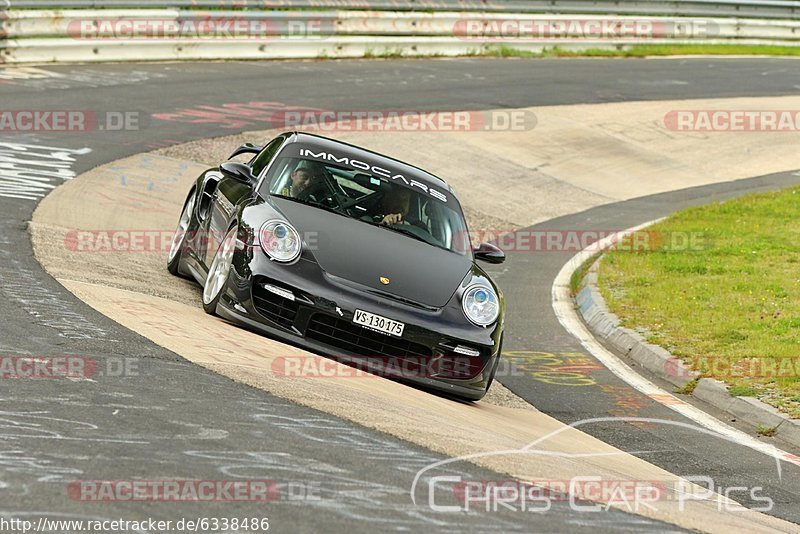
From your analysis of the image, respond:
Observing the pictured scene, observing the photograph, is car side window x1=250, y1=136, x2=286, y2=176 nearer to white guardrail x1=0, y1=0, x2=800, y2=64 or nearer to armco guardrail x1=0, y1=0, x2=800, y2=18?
white guardrail x1=0, y1=0, x2=800, y2=64

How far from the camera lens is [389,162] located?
1012 centimetres

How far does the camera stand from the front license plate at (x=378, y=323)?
316 inches

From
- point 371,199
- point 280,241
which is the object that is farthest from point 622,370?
point 280,241

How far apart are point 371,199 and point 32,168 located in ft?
20.5

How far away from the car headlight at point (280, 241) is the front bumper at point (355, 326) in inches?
2.5

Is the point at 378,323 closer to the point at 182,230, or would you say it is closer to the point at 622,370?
the point at 182,230

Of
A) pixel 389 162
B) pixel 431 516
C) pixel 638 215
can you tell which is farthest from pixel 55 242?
pixel 638 215

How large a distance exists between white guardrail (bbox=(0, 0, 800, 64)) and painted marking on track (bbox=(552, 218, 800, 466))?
1041 centimetres

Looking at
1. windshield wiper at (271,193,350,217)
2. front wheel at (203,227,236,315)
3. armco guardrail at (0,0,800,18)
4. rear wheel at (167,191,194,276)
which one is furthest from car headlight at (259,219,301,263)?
armco guardrail at (0,0,800,18)

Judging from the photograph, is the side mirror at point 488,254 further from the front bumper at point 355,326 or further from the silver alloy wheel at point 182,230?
the silver alloy wheel at point 182,230

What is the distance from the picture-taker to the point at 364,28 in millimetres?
26406

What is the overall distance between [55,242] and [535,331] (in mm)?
4490

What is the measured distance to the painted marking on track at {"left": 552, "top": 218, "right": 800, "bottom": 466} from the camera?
8492 millimetres

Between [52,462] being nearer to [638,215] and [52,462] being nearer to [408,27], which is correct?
[638,215]
